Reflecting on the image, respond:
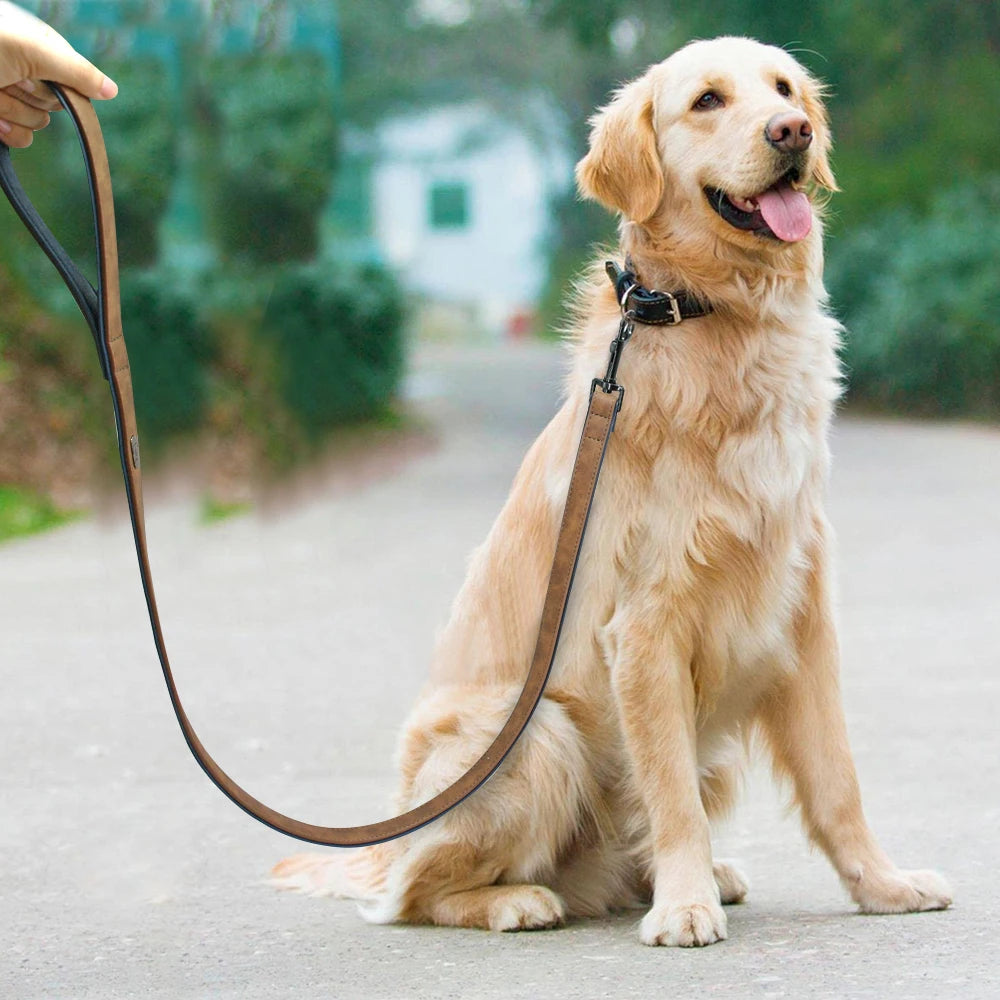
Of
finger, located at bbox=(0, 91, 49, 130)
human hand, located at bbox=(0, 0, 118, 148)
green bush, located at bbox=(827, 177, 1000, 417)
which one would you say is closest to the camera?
human hand, located at bbox=(0, 0, 118, 148)

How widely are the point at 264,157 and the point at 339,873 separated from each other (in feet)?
28.8

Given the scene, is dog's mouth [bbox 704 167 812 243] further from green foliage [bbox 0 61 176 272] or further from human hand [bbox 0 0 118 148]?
green foliage [bbox 0 61 176 272]

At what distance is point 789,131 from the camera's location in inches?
136

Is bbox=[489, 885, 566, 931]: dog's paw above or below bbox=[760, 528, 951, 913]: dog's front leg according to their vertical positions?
below

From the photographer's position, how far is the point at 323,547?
11.2 metres

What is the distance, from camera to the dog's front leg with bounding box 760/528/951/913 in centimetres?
358

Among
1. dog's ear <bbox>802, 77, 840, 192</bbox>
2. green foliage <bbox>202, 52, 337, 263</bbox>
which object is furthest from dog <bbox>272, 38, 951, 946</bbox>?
green foliage <bbox>202, 52, 337, 263</bbox>

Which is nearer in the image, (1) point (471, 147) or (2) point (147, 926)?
(2) point (147, 926)

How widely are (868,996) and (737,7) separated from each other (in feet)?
59.3

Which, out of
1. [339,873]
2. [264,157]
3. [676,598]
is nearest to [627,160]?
[676,598]

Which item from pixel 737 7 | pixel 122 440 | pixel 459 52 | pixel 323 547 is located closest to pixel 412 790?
pixel 122 440

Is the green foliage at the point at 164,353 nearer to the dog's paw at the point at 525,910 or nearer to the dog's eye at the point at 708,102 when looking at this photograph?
the dog's eye at the point at 708,102

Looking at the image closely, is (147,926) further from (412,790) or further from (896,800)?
(896,800)

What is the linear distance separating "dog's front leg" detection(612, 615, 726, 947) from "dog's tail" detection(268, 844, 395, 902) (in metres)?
0.74
